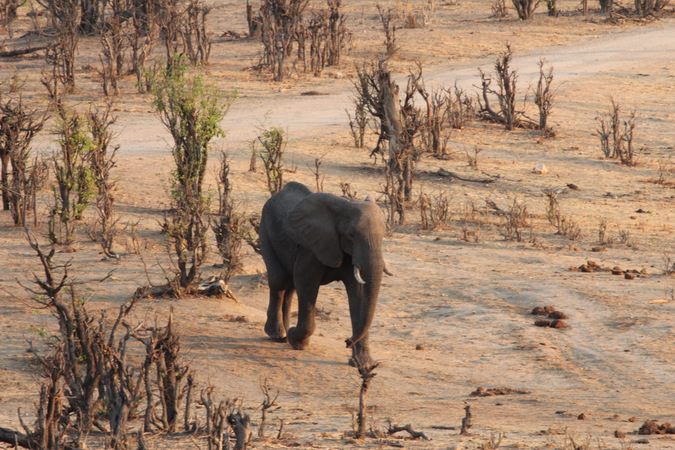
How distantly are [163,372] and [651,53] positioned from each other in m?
23.7

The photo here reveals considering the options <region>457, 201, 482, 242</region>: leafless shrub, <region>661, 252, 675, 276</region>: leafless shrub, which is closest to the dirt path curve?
<region>457, 201, 482, 242</region>: leafless shrub

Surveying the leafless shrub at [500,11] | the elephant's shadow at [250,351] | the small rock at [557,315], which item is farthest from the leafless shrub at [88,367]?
the leafless shrub at [500,11]

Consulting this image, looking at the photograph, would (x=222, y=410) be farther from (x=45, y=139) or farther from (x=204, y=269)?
(x=45, y=139)

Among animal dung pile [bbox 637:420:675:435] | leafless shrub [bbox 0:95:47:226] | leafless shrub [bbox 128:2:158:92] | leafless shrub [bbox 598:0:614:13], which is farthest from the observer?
leafless shrub [bbox 598:0:614:13]

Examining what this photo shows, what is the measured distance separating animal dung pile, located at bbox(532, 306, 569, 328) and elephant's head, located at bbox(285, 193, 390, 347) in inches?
95.7

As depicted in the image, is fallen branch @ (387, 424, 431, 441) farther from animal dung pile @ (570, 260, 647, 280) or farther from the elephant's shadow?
animal dung pile @ (570, 260, 647, 280)

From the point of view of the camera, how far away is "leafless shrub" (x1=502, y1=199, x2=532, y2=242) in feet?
41.9

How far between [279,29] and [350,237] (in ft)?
60.5

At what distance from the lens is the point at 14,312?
8.45 meters

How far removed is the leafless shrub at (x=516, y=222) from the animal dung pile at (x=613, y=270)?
4.55 ft

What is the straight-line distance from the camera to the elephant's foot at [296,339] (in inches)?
317

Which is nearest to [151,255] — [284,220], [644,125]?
[284,220]

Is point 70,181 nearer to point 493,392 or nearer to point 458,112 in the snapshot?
point 493,392

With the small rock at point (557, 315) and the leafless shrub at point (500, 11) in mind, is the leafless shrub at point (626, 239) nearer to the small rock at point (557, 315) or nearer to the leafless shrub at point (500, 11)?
the small rock at point (557, 315)
